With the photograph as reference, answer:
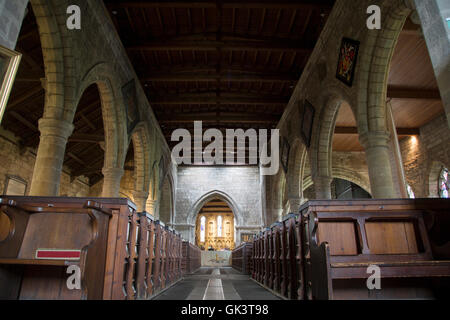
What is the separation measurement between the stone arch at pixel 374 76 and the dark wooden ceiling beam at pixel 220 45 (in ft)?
8.88

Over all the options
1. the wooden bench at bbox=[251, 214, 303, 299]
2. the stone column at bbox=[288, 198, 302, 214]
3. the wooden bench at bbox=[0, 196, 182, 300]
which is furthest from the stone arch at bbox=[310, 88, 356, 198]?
the wooden bench at bbox=[0, 196, 182, 300]

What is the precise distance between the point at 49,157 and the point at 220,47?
16.8ft

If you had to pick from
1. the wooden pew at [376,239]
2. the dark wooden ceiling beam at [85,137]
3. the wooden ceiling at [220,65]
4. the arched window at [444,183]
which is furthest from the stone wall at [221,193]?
the wooden pew at [376,239]

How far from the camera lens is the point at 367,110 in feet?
18.4

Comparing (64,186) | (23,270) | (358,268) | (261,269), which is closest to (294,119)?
(261,269)

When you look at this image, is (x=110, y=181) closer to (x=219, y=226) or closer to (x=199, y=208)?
(x=199, y=208)

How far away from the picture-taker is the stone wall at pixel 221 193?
54.4ft

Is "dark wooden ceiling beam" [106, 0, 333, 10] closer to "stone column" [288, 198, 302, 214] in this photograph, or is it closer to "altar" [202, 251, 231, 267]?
"stone column" [288, 198, 302, 214]

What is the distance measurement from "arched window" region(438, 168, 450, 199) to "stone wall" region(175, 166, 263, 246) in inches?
348

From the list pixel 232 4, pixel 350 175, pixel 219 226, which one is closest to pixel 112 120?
pixel 232 4

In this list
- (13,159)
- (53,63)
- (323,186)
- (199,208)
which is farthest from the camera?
(199,208)

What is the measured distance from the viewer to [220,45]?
8039mm

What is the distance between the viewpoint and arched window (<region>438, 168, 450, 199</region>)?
9.41 metres

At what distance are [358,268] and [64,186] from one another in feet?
44.5
